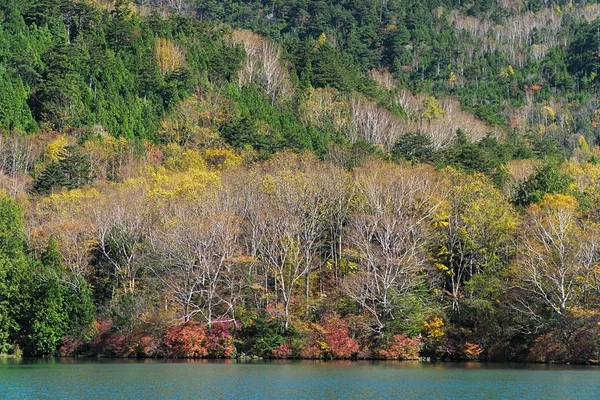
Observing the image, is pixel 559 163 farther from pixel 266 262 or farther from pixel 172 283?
pixel 172 283

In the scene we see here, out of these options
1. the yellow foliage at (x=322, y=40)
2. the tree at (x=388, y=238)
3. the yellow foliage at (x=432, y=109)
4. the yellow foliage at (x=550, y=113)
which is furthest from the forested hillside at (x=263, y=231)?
the yellow foliage at (x=550, y=113)

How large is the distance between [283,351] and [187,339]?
7.19m

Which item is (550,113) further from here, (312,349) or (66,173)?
(312,349)

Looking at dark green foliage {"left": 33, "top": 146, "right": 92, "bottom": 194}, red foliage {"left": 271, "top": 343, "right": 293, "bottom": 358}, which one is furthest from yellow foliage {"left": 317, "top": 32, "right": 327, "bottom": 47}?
red foliage {"left": 271, "top": 343, "right": 293, "bottom": 358}

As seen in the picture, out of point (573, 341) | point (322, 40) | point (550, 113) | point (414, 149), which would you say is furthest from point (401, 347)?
point (322, 40)

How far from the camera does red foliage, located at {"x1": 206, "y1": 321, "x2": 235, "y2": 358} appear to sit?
66.3 meters

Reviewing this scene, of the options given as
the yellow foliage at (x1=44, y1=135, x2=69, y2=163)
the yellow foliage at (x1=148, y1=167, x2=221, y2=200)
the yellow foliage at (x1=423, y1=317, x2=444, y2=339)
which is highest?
the yellow foliage at (x1=148, y1=167, x2=221, y2=200)

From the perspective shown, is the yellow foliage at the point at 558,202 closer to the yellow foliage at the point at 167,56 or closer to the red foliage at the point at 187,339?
the red foliage at the point at 187,339

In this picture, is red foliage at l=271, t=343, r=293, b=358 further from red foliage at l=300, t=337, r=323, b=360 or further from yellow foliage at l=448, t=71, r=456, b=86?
yellow foliage at l=448, t=71, r=456, b=86

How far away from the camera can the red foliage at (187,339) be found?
65688 millimetres

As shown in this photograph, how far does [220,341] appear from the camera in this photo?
66.5 m

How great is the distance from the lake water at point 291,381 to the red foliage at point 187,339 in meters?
5.02

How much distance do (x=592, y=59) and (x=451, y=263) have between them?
110231 mm

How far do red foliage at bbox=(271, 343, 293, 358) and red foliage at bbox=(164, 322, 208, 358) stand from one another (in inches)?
210
